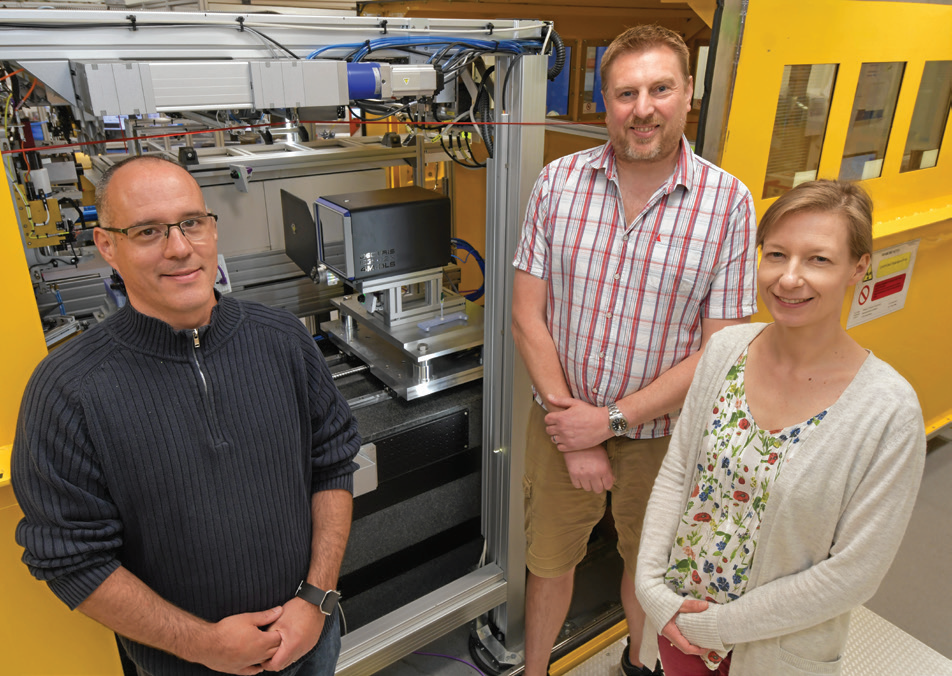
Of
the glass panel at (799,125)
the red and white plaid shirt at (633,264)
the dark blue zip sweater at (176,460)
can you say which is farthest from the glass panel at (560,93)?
the dark blue zip sweater at (176,460)

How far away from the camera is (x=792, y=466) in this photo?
3.55ft

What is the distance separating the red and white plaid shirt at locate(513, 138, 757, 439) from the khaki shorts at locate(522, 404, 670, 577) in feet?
0.27

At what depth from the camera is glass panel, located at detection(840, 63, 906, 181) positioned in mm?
2164

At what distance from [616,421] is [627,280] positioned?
33cm

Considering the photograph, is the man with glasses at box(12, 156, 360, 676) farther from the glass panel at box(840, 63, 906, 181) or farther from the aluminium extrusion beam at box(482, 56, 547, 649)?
the glass panel at box(840, 63, 906, 181)

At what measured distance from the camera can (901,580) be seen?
8.20 ft

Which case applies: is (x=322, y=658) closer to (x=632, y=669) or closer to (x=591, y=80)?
(x=632, y=669)

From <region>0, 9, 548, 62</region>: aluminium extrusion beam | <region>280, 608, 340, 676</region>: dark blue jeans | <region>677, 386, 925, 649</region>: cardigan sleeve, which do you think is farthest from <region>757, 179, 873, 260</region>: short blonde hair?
<region>280, 608, 340, 676</region>: dark blue jeans

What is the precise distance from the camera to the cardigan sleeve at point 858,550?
3.31 feet

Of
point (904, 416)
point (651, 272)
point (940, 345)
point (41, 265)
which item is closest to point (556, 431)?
point (651, 272)

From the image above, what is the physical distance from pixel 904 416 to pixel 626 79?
2.77 feet

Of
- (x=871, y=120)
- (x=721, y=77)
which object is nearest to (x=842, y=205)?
(x=721, y=77)

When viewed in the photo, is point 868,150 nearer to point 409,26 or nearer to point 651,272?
point 651,272

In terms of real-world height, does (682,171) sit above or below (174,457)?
above
